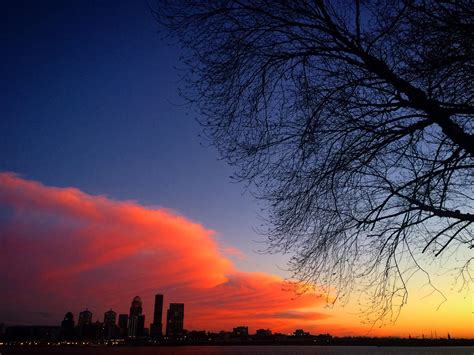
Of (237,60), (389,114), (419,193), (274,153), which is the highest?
(237,60)

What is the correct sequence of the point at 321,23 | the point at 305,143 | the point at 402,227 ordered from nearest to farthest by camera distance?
the point at 321,23 → the point at 305,143 → the point at 402,227

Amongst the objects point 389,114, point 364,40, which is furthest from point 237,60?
point 389,114

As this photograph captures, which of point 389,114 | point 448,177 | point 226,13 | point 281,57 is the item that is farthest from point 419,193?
point 226,13

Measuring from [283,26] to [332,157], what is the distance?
1862 mm

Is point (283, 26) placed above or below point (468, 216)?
above

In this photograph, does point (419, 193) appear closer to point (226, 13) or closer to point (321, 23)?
point (321, 23)

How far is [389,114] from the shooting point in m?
5.55

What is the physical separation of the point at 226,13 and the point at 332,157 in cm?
239

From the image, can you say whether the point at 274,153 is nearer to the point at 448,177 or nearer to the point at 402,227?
the point at 402,227

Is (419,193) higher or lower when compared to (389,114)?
lower

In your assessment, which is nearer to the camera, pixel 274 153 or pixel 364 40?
pixel 364 40

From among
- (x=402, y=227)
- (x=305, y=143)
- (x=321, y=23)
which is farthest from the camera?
(x=402, y=227)

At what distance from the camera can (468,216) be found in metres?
5.25

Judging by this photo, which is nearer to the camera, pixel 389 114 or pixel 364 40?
pixel 364 40
